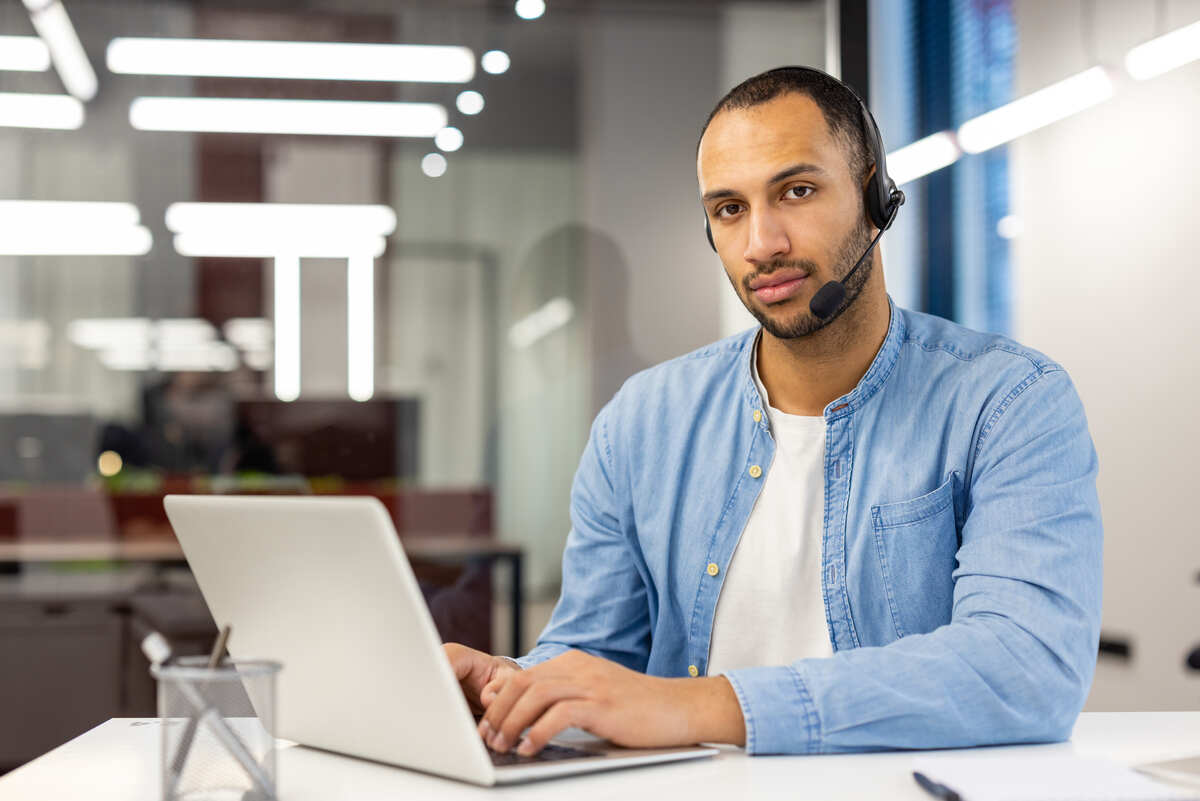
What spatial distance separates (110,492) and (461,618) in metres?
Result: 1.01

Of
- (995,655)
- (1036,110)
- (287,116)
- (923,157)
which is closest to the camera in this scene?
(995,655)

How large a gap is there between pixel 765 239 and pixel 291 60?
7.27 feet

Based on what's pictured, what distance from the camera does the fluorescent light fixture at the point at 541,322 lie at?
3.18 meters

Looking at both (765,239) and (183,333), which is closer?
(765,239)

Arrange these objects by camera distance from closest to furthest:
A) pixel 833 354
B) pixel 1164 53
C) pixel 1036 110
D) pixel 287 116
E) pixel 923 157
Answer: pixel 833 354 < pixel 1164 53 < pixel 1036 110 < pixel 287 116 < pixel 923 157

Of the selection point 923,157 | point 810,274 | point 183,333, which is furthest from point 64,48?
point 810,274

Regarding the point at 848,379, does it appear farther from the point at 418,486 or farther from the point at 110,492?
the point at 110,492

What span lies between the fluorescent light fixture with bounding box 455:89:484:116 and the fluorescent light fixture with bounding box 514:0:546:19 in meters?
0.26

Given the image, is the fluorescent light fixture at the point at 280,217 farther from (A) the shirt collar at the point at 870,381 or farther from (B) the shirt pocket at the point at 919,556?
(B) the shirt pocket at the point at 919,556

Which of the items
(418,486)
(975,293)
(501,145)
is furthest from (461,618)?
(975,293)

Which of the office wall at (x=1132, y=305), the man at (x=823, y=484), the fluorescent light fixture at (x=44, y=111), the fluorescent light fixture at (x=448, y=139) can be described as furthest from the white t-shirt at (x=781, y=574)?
the fluorescent light fixture at (x=44, y=111)

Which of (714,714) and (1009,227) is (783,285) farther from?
(1009,227)

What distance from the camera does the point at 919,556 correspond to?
4.34ft

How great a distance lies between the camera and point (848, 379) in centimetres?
146
